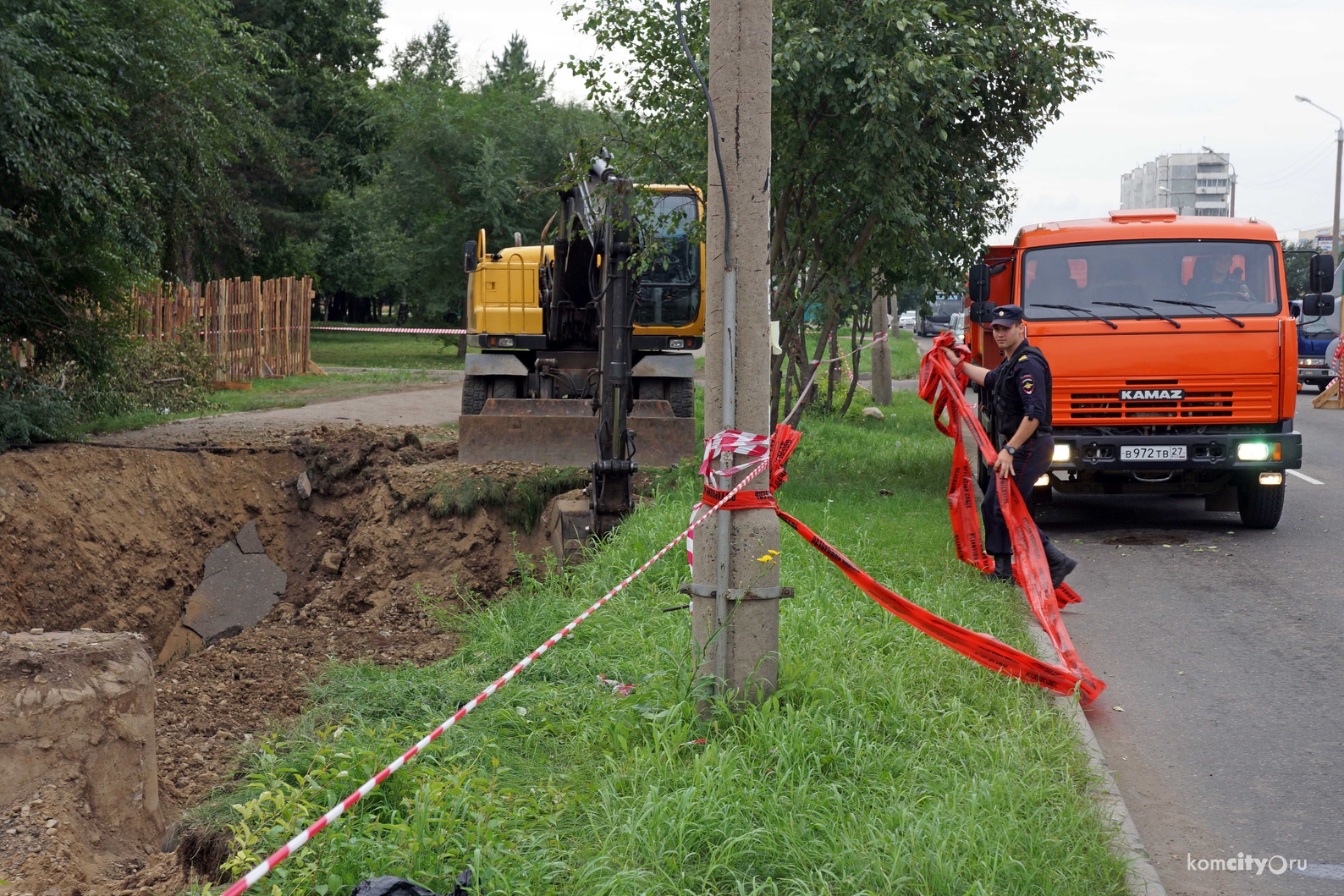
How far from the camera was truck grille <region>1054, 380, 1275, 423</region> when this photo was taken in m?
9.79

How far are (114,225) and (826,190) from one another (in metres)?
6.93

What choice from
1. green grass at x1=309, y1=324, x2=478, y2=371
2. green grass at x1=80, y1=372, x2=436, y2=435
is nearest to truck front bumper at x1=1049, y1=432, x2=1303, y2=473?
green grass at x1=80, y1=372, x2=436, y2=435

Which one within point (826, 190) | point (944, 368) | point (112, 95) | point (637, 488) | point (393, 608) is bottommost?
point (393, 608)

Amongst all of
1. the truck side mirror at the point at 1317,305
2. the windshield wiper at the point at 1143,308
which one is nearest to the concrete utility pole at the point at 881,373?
the windshield wiper at the point at 1143,308

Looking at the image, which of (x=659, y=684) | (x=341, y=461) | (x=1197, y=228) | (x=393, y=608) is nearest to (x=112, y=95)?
(x=341, y=461)

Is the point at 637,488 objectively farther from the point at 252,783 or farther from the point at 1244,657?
the point at 252,783

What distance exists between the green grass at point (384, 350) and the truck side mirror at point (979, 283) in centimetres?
1820

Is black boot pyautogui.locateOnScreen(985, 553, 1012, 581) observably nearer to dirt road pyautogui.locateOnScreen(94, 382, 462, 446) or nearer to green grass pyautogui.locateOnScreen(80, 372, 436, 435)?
dirt road pyautogui.locateOnScreen(94, 382, 462, 446)

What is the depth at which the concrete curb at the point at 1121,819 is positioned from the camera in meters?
3.73

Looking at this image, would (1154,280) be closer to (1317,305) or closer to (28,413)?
(1317,305)

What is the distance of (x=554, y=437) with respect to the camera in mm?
11789

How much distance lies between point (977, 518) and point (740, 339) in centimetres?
404

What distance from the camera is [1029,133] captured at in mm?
12102

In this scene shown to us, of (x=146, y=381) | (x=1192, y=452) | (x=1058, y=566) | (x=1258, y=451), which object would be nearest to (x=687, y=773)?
(x=1058, y=566)
